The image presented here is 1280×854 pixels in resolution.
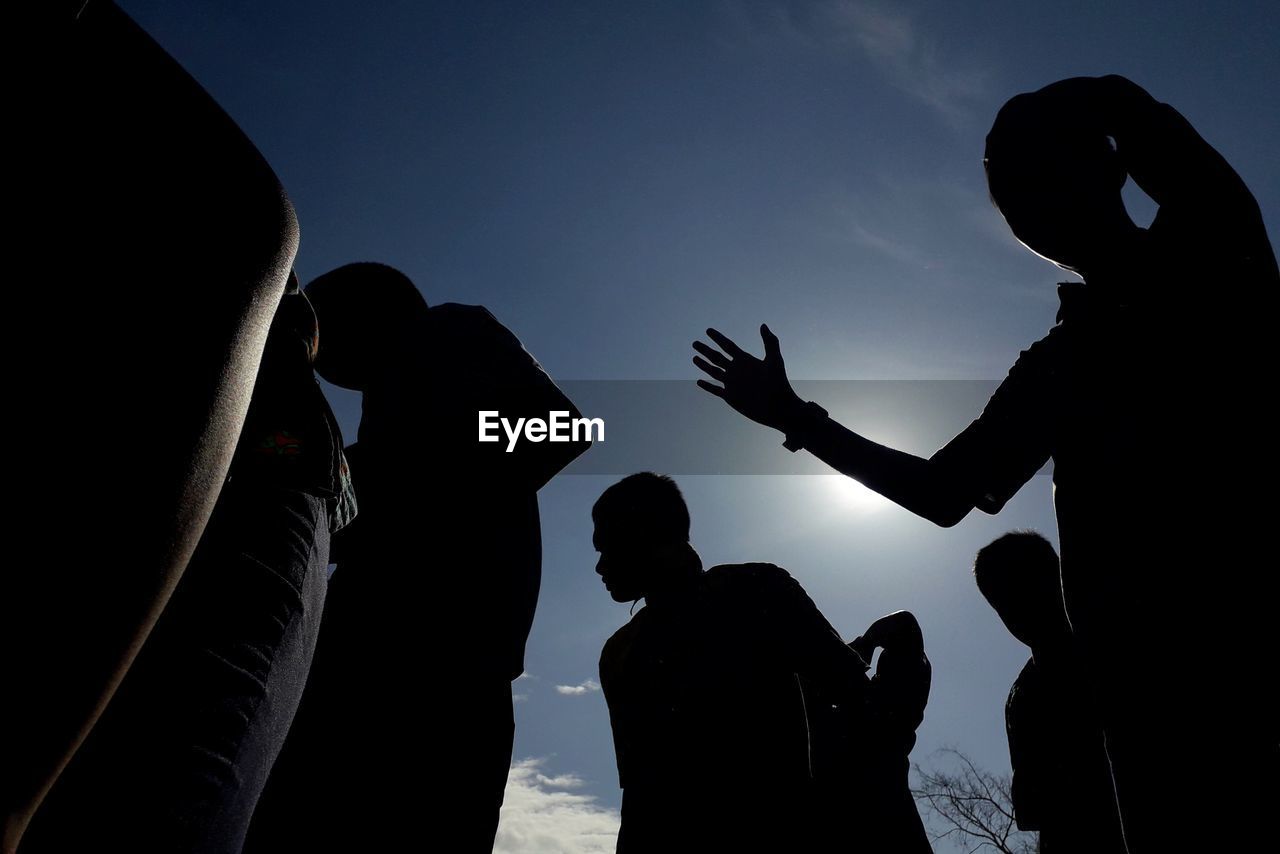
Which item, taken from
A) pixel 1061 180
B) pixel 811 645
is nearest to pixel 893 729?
pixel 811 645

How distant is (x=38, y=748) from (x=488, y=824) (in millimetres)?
1309

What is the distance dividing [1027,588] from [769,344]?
209 centimetres

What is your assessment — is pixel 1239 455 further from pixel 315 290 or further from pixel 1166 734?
pixel 315 290

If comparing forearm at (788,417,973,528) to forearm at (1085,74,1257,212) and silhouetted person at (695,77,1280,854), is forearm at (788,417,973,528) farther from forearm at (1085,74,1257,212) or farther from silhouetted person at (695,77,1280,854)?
forearm at (1085,74,1257,212)

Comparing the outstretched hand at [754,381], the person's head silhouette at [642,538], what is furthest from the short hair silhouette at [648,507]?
the outstretched hand at [754,381]

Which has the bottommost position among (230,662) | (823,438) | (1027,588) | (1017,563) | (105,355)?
(230,662)

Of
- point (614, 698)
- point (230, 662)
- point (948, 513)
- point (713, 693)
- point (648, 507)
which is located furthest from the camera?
point (648, 507)

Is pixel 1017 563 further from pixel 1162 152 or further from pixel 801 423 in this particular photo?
pixel 1162 152

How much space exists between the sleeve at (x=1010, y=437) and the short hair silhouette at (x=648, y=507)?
1.85 meters

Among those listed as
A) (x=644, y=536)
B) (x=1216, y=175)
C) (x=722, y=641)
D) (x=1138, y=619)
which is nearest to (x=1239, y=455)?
(x=1138, y=619)

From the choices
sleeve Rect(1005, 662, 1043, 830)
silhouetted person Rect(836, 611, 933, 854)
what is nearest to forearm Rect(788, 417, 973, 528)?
silhouetted person Rect(836, 611, 933, 854)

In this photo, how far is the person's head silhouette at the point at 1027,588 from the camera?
11.6ft

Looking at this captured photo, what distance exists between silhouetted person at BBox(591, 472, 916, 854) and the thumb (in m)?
1.17

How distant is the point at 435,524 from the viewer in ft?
5.40
